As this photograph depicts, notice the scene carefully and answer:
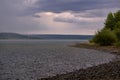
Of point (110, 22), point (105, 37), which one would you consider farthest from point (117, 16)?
point (105, 37)

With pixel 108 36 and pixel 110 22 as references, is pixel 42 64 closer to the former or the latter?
pixel 108 36

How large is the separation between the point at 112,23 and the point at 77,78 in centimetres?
10355

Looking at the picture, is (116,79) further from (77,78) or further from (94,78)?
(77,78)

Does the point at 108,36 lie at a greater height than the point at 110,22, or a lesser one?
lesser

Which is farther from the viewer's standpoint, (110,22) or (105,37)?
(110,22)

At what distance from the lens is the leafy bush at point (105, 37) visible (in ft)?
366

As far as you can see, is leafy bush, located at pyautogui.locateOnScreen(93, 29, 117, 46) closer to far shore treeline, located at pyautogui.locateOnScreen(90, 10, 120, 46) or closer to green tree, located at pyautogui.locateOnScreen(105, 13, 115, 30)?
far shore treeline, located at pyautogui.locateOnScreen(90, 10, 120, 46)

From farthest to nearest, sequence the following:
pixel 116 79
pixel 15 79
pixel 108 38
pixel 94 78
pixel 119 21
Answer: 1. pixel 119 21
2. pixel 108 38
3. pixel 15 79
4. pixel 94 78
5. pixel 116 79

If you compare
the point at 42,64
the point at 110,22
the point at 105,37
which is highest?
the point at 110,22

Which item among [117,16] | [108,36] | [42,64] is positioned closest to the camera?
[42,64]

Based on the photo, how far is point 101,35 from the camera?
374 ft

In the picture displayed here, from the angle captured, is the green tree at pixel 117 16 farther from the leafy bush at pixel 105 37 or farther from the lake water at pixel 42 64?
the lake water at pixel 42 64

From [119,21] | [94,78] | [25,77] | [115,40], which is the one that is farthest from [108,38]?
[94,78]

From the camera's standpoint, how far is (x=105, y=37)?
112500 mm
